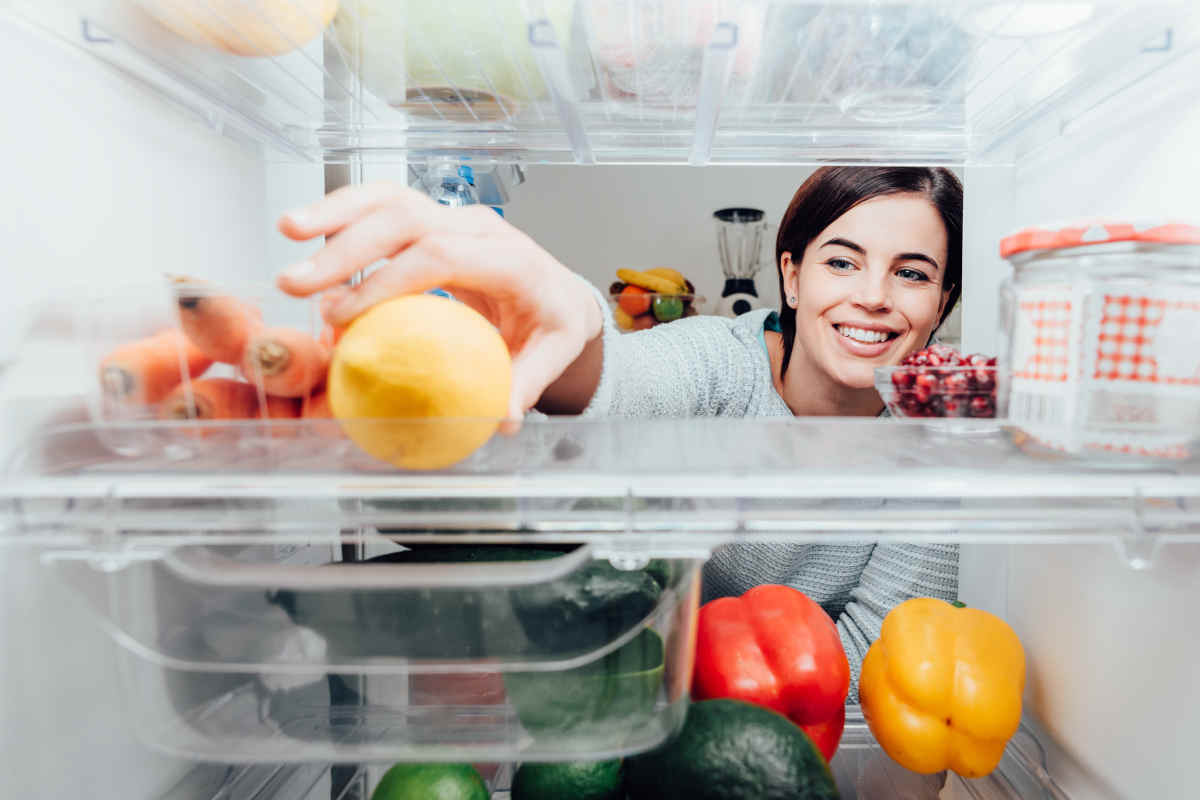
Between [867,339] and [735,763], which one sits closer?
[735,763]

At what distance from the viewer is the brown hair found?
1.03m

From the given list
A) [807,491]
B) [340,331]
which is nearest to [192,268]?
[340,331]

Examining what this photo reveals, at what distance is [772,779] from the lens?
1.42 ft

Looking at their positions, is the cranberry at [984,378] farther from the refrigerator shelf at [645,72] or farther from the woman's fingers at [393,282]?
the woman's fingers at [393,282]

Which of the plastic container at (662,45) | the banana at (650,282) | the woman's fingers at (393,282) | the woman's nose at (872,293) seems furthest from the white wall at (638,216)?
the woman's fingers at (393,282)

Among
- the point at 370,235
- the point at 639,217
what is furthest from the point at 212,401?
the point at 639,217

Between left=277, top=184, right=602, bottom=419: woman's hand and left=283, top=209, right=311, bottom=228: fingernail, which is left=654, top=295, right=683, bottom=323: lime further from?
left=283, top=209, right=311, bottom=228: fingernail

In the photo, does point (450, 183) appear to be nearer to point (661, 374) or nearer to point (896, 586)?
point (661, 374)

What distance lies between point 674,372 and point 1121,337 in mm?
576

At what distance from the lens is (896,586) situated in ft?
3.09

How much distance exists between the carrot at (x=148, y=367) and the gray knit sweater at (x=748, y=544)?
396mm

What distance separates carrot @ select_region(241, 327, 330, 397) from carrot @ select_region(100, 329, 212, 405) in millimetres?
35

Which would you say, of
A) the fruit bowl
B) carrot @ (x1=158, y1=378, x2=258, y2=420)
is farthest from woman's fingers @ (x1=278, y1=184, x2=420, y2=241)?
the fruit bowl

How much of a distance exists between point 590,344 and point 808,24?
34cm
